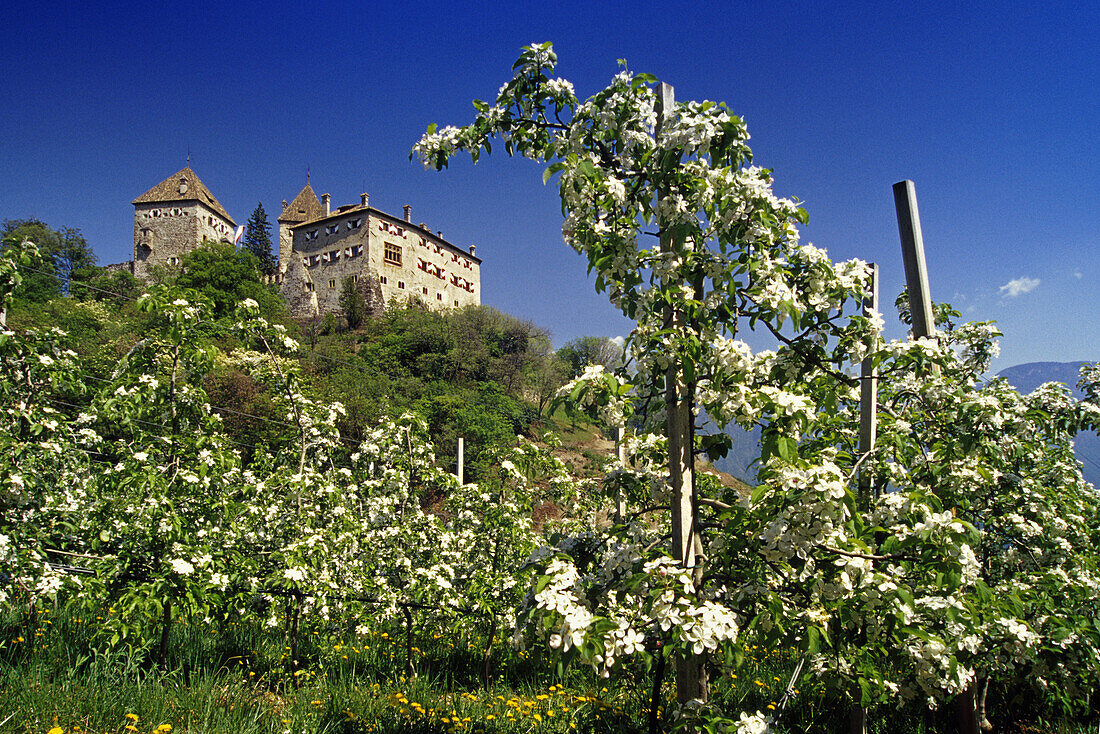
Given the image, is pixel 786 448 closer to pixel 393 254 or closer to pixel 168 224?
pixel 393 254

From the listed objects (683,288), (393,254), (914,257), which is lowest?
(683,288)

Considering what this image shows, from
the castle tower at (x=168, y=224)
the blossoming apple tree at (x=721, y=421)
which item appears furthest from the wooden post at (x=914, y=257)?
the castle tower at (x=168, y=224)

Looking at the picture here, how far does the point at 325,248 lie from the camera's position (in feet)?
195

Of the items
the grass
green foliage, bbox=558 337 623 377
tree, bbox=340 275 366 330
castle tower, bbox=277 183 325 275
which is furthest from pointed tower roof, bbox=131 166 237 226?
the grass

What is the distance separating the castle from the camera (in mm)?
57906

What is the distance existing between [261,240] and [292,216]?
7.89 metres

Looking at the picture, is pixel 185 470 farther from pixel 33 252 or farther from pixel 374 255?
pixel 374 255

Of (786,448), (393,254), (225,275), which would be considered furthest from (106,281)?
(786,448)

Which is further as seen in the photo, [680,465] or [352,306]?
[352,306]

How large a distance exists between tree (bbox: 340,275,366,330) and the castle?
1029 mm

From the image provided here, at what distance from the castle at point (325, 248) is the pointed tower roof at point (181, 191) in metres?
0.11

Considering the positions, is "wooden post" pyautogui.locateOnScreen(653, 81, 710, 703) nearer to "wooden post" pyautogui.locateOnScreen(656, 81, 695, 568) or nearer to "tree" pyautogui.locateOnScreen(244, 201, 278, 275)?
"wooden post" pyautogui.locateOnScreen(656, 81, 695, 568)

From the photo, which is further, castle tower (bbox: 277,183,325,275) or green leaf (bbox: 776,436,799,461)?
castle tower (bbox: 277,183,325,275)

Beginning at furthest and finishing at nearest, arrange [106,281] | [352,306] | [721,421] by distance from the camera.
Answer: [352,306], [106,281], [721,421]
